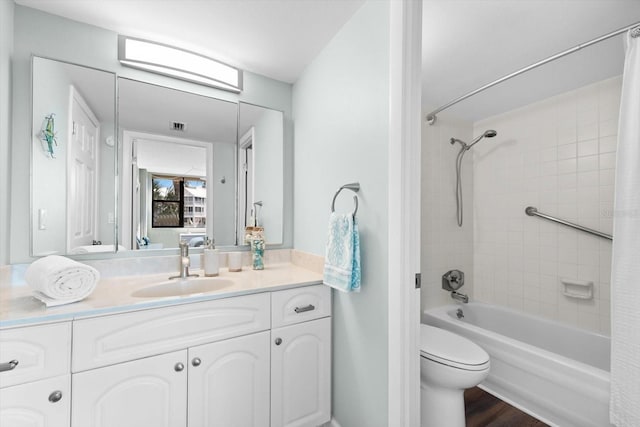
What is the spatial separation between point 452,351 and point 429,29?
5.78ft

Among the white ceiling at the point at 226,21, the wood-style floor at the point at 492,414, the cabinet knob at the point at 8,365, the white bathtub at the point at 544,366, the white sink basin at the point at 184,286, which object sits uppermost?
the white ceiling at the point at 226,21

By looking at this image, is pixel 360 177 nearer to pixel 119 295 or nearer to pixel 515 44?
pixel 119 295

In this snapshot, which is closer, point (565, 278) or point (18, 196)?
point (18, 196)

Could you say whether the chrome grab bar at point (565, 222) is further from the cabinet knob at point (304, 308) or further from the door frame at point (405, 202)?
the cabinet knob at point (304, 308)

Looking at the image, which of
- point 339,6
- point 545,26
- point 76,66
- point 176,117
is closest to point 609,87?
point 545,26

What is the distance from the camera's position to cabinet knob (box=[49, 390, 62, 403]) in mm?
870

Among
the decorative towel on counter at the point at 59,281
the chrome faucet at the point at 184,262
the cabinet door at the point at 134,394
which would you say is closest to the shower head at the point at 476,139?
the chrome faucet at the point at 184,262

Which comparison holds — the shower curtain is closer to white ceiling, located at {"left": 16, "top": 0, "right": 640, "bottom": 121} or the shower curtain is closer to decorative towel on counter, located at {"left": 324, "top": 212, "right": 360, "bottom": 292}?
white ceiling, located at {"left": 16, "top": 0, "right": 640, "bottom": 121}

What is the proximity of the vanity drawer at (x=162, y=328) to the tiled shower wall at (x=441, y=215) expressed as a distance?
64.1 inches

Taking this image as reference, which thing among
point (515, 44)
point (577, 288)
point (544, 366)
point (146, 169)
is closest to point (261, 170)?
point (146, 169)

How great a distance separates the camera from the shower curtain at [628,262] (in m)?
1.17

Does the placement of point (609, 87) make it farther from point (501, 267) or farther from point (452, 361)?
point (452, 361)

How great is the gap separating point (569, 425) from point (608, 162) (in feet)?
5.74

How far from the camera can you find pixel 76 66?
1.36 m
